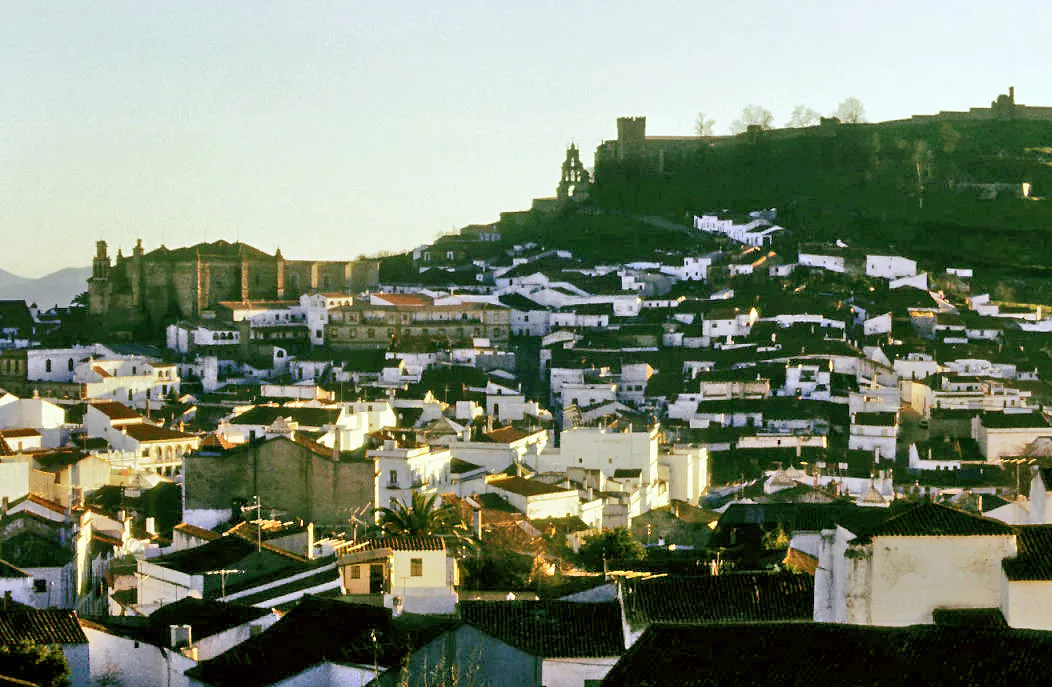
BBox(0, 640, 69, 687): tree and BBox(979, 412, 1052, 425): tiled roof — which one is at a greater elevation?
A: BBox(0, 640, 69, 687): tree

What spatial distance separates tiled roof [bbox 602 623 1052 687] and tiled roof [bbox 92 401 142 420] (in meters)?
32.6

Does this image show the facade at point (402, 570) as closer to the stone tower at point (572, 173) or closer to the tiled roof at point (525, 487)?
the tiled roof at point (525, 487)

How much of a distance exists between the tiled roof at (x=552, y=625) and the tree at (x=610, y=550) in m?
8.29

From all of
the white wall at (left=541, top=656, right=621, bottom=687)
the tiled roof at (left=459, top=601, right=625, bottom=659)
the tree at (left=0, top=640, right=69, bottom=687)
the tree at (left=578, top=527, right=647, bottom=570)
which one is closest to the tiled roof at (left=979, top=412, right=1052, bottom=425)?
the tree at (left=578, top=527, right=647, bottom=570)

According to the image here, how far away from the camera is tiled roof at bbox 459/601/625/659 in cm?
1589

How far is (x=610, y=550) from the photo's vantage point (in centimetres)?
2591

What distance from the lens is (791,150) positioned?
83250 mm

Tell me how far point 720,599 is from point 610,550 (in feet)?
29.9

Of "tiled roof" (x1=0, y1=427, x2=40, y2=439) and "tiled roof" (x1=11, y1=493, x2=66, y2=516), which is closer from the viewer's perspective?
"tiled roof" (x1=11, y1=493, x2=66, y2=516)

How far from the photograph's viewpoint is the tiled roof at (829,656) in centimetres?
1221

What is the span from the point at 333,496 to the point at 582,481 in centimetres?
719

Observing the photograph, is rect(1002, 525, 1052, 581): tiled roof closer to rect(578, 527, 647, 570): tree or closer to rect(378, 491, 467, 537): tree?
rect(378, 491, 467, 537): tree

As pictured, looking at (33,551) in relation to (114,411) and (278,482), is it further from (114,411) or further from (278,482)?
(114,411)

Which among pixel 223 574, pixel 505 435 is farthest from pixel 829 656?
pixel 505 435
